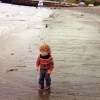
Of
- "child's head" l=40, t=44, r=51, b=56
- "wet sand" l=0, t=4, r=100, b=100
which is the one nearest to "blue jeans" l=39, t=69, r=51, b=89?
"wet sand" l=0, t=4, r=100, b=100

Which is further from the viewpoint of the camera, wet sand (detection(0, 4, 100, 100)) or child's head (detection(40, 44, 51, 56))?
wet sand (detection(0, 4, 100, 100))

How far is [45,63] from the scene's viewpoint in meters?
6.24

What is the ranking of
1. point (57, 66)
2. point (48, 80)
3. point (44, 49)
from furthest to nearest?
point (57, 66) → point (48, 80) → point (44, 49)

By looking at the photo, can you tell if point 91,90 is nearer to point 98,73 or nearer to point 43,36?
point 98,73

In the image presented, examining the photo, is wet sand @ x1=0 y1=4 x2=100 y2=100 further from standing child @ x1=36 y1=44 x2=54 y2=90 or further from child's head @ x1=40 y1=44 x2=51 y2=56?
child's head @ x1=40 y1=44 x2=51 y2=56

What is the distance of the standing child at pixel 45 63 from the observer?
6.12 m

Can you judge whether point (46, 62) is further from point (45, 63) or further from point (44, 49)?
point (44, 49)

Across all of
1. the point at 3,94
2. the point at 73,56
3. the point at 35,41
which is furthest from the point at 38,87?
the point at 35,41

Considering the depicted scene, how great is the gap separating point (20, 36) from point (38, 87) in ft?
20.7

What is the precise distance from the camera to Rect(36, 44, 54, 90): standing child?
20.1 feet

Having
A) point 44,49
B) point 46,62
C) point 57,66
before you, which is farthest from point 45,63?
point 57,66

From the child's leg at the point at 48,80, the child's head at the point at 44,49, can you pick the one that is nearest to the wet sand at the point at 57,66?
the child's leg at the point at 48,80

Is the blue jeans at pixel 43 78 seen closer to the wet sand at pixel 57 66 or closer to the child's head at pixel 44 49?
the wet sand at pixel 57 66

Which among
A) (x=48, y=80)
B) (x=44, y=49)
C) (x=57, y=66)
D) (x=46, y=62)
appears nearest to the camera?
(x=44, y=49)
